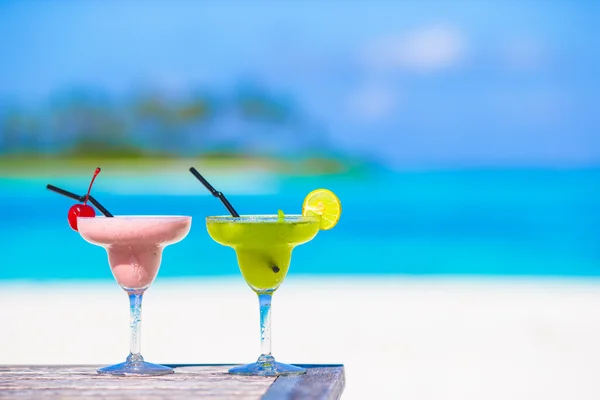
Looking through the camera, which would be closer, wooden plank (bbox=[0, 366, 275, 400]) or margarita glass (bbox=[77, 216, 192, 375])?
wooden plank (bbox=[0, 366, 275, 400])

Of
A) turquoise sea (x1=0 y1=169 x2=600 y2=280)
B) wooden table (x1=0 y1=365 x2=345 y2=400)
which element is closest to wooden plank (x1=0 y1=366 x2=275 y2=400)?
wooden table (x1=0 y1=365 x2=345 y2=400)

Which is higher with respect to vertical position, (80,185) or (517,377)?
(80,185)

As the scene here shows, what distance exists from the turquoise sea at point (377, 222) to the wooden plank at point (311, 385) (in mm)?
8348

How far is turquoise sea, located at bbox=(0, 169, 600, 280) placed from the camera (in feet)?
39.2

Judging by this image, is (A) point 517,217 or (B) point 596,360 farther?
(A) point 517,217

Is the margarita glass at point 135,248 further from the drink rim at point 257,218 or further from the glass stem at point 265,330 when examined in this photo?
the glass stem at point 265,330

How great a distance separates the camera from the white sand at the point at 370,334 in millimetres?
4414

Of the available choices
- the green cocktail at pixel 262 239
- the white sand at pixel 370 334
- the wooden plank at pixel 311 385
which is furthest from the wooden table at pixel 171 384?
the white sand at pixel 370 334

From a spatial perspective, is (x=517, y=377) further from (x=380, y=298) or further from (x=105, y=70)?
(x=105, y=70)

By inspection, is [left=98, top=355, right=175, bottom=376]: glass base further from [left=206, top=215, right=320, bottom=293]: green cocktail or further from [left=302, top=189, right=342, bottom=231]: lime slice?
[left=302, top=189, right=342, bottom=231]: lime slice

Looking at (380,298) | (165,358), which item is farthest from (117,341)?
(380,298)

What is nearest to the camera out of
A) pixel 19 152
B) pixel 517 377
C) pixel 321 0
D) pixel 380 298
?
pixel 517 377

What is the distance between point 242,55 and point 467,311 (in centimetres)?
1300

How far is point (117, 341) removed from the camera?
17.7ft
